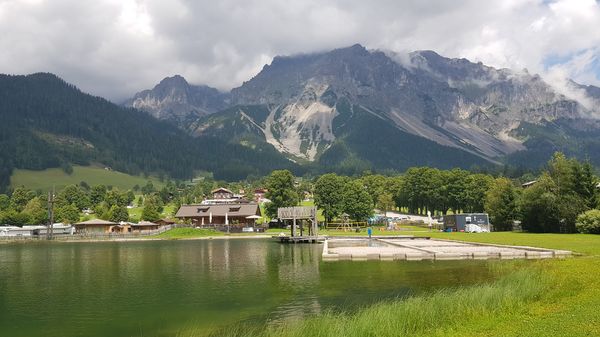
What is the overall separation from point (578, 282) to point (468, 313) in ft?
25.6

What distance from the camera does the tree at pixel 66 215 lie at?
472ft

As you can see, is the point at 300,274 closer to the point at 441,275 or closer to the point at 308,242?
the point at 441,275

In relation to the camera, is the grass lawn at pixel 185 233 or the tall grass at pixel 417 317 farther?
the grass lawn at pixel 185 233

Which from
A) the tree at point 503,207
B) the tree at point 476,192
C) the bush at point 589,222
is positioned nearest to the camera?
the bush at point 589,222

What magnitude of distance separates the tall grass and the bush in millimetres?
51098

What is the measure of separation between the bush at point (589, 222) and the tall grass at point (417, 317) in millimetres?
51098

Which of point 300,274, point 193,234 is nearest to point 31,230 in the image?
point 193,234

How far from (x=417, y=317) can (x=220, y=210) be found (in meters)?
129

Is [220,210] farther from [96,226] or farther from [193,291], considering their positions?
[193,291]

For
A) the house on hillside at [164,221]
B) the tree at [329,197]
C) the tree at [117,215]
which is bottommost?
the house on hillside at [164,221]

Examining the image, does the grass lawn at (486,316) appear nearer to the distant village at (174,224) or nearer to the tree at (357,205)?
the tree at (357,205)

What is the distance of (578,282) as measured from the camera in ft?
76.3

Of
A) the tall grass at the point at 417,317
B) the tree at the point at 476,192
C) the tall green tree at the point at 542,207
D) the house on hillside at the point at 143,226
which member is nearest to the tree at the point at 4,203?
the house on hillside at the point at 143,226

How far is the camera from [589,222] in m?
67.5
